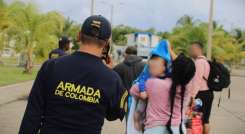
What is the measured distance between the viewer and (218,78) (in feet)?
30.9

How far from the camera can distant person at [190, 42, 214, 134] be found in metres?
9.31

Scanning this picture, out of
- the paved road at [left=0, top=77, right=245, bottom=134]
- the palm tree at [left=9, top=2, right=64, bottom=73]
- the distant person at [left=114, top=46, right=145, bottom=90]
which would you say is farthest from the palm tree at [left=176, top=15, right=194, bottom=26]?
the distant person at [left=114, top=46, right=145, bottom=90]

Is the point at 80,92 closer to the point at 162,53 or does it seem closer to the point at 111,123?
the point at 162,53

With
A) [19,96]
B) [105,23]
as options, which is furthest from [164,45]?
[19,96]

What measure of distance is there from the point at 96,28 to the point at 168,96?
2.08 m

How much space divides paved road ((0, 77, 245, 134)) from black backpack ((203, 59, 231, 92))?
13.1 ft

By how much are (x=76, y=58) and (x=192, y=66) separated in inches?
82.0

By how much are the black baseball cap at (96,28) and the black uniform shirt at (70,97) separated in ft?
0.47

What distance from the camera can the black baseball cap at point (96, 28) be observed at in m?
4.14

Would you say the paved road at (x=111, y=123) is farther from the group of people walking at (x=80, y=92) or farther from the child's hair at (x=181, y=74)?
the group of people walking at (x=80, y=92)

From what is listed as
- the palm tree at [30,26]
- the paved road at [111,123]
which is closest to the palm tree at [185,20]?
the palm tree at [30,26]

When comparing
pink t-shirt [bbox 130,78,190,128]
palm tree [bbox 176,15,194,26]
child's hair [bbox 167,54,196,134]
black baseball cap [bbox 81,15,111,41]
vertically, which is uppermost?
black baseball cap [bbox 81,15,111,41]

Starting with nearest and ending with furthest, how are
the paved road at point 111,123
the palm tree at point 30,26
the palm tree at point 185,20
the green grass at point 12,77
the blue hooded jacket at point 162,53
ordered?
the blue hooded jacket at point 162,53 < the paved road at point 111,123 < the green grass at point 12,77 < the palm tree at point 30,26 < the palm tree at point 185,20

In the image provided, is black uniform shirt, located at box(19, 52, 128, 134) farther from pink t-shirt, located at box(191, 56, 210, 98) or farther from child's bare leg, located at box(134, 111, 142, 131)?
pink t-shirt, located at box(191, 56, 210, 98)
